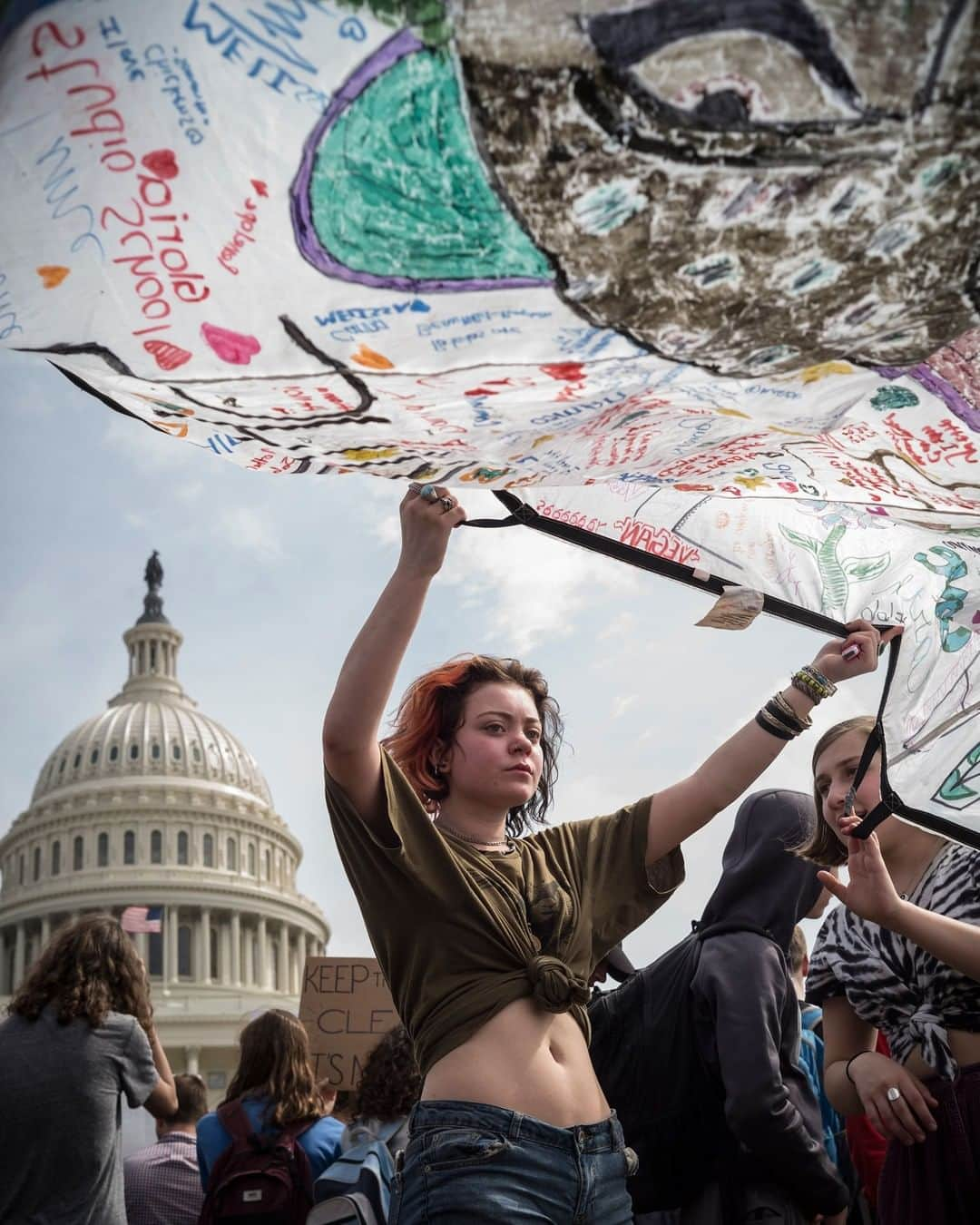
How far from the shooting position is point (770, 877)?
294 centimetres

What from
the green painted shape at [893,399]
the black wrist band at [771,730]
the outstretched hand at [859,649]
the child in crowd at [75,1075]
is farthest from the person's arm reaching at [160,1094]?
the green painted shape at [893,399]

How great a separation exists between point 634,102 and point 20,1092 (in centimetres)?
293

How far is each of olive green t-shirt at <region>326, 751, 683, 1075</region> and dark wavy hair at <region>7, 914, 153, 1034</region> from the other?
170 cm

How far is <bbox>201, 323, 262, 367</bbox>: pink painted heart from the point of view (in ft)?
4.70

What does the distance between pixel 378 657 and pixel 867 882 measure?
83cm

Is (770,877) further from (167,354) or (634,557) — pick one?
(167,354)

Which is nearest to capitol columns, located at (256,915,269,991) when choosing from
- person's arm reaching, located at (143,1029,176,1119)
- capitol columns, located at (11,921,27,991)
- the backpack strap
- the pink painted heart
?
capitol columns, located at (11,921,27,991)

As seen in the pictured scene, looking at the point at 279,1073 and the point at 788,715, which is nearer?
the point at 788,715

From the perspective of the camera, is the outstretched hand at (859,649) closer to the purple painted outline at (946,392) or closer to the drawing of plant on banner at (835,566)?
the drawing of plant on banner at (835,566)

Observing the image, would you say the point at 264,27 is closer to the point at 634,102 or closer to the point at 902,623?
the point at 634,102

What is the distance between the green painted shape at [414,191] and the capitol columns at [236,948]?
6347cm

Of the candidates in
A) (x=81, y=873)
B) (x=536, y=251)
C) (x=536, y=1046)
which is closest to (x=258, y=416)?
(x=536, y=251)
